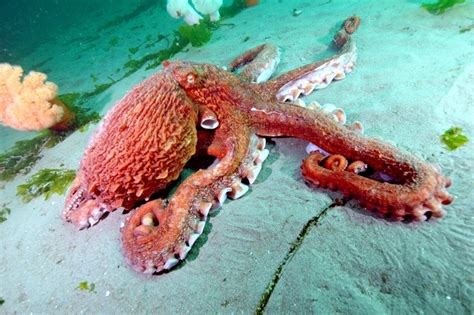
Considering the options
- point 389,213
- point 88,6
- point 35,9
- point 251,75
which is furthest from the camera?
point 35,9

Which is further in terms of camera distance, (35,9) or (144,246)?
(35,9)

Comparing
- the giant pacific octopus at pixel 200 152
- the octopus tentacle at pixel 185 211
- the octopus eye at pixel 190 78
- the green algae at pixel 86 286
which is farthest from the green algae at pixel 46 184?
the octopus eye at pixel 190 78

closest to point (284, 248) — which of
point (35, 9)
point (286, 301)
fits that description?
point (286, 301)

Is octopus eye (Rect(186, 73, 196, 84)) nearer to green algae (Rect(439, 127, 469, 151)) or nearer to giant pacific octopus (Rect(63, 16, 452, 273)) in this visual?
giant pacific octopus (Rect(63, 16, 452, 273))

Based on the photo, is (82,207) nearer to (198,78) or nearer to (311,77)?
(198,78)

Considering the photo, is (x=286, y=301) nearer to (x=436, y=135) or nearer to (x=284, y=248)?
(x=284, y=248)

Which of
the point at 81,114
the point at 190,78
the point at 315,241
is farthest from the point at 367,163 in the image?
the point at 81,114

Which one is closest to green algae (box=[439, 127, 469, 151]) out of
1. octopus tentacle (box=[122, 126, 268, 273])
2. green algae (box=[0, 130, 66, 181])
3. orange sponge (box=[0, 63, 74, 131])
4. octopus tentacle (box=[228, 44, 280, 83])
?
octopus tentacle (box=[122, 126, 268, 273])
